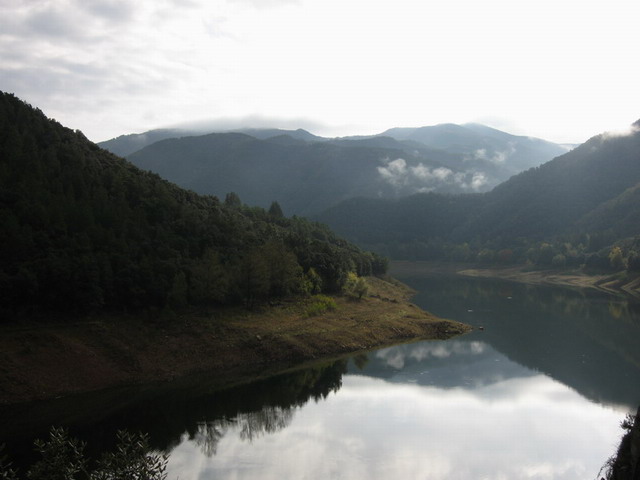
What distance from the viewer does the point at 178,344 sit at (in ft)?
157

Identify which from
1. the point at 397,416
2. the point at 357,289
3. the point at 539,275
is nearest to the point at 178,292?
the point at 397,416

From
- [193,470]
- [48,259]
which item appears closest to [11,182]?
[48,259]

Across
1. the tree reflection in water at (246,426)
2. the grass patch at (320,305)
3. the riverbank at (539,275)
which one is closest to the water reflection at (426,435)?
the tree reflection in water at (246,426)

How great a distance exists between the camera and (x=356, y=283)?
3127 inches

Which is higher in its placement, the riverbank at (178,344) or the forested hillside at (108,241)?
the forested hillside at (108,241)

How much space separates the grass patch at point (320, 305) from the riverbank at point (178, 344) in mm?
591

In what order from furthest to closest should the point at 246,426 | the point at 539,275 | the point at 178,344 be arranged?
1. the point at 539,275
2. the point at 178,344
3. the point at 246,426

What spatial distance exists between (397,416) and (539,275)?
12037 centimetres

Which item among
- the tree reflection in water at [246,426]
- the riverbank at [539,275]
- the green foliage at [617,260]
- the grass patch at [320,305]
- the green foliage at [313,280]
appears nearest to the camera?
the tree reflection in water at [246,426]

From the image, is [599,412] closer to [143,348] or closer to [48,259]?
[143,348]

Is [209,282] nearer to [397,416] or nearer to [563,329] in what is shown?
[397,416]

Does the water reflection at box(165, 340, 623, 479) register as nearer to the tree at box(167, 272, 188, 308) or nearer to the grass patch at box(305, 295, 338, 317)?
the grass patch at box(305, 295, 338, 317)

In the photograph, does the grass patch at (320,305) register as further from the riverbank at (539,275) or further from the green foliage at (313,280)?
the riverbank at (539,275)

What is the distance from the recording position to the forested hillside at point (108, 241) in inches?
1763
